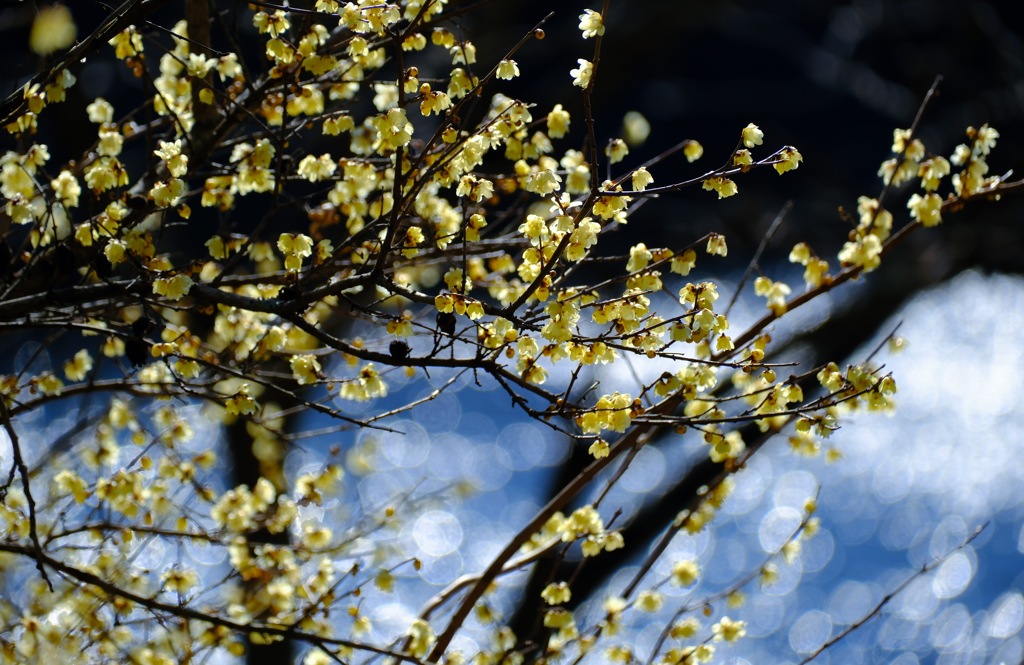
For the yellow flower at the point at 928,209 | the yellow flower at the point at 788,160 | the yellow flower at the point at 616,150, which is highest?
the yellow flower at the point at 616,150

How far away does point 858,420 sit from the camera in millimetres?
7227

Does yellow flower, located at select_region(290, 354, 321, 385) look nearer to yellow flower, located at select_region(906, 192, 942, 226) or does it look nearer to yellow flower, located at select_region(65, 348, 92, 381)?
yellow flower, located at select_region(65, 348, 92, 381)

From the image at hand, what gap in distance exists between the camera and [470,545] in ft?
24.6

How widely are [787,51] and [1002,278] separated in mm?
2325

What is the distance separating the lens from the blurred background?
6145 mm

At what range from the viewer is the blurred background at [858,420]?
6145mm

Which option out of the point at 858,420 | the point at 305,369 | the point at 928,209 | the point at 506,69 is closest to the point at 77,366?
the point at 305,369

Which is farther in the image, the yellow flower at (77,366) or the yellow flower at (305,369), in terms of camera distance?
the yellow flower at (77,366)

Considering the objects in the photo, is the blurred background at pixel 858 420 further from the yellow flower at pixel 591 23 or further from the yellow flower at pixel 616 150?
the yellow flower at pixel 591 23

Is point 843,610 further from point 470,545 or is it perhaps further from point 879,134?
point 879,134

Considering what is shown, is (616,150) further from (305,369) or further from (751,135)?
(305,369)

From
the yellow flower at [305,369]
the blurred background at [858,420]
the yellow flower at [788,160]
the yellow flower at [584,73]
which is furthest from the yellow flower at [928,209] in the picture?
the blurred background at [858,420]

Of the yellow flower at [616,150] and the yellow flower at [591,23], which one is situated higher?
the yellow flower at [616,150]

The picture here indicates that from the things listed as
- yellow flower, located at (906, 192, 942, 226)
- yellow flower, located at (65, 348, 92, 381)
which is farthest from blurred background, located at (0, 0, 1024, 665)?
yellow flower, located at (65, 348, 92, 381)
